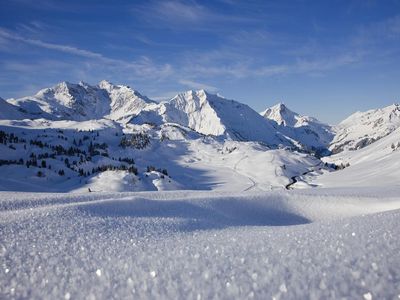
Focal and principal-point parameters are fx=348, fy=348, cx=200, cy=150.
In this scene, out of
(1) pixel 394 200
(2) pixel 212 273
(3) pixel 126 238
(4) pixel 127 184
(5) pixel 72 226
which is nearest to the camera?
(2) pixel 212 273

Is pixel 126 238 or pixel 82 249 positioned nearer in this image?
pixel 82 249

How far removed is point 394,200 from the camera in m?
26.1

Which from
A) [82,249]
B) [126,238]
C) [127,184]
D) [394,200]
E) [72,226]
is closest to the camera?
[82,249]

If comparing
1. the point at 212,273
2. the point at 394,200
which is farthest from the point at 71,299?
the point at 394,200

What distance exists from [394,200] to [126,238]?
2209 cm

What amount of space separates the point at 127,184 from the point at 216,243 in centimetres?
13757

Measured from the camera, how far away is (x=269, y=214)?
2453 centimetres

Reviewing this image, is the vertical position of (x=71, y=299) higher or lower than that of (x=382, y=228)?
lower

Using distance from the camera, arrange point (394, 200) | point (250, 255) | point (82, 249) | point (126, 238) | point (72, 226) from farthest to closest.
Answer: point (394, 200) → point (72, 226) → point (126, 238) → point (82, 249) → point (250, 255)

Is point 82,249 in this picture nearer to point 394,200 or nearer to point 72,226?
point 72,226

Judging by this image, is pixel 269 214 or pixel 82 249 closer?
pixel 82 249

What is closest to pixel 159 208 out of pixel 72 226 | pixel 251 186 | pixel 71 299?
pixel 72 226

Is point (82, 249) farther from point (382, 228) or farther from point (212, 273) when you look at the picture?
point (382, 228)

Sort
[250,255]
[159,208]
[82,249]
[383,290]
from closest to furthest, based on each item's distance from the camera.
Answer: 1. [383,290]
2. [250,255]
3. [82,249]
4. [159,208]
